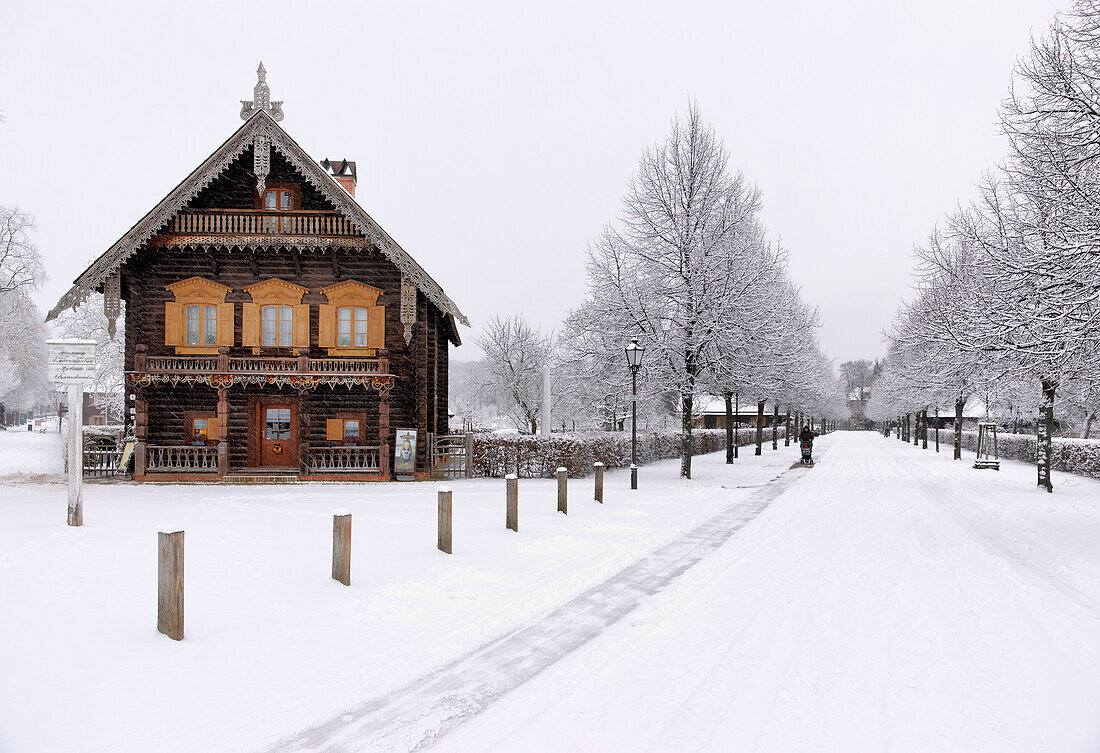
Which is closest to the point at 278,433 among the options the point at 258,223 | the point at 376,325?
the point at 376,325

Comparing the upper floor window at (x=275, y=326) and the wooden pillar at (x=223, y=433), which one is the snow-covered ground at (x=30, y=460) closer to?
the wooden pillar at (x=223, y=433)

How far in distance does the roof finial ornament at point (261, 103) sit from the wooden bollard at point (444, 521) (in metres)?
17.7

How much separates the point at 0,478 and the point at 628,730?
2374cm

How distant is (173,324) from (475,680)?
2217cm

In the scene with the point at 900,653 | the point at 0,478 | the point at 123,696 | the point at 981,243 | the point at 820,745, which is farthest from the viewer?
the point at 0,478

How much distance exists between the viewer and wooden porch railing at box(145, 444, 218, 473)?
2238cm

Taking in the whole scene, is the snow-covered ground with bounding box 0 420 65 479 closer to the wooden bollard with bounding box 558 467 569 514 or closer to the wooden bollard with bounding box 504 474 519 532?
the wooden bollard with bounding box 504 474 519 532

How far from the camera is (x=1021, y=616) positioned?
745 cm

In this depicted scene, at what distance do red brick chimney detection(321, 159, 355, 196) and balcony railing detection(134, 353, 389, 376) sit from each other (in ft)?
27.7

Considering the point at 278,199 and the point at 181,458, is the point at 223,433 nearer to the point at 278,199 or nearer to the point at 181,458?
the point at 181,458

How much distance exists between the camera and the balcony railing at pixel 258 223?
903 inches

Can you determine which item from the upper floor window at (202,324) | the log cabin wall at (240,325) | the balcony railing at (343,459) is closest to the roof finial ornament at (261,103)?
the log cabin wall at (240,325)

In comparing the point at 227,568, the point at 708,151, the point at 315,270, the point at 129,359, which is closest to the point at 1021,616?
the point at 227,568

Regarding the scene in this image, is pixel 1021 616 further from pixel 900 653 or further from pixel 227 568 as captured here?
pixel 227 568
